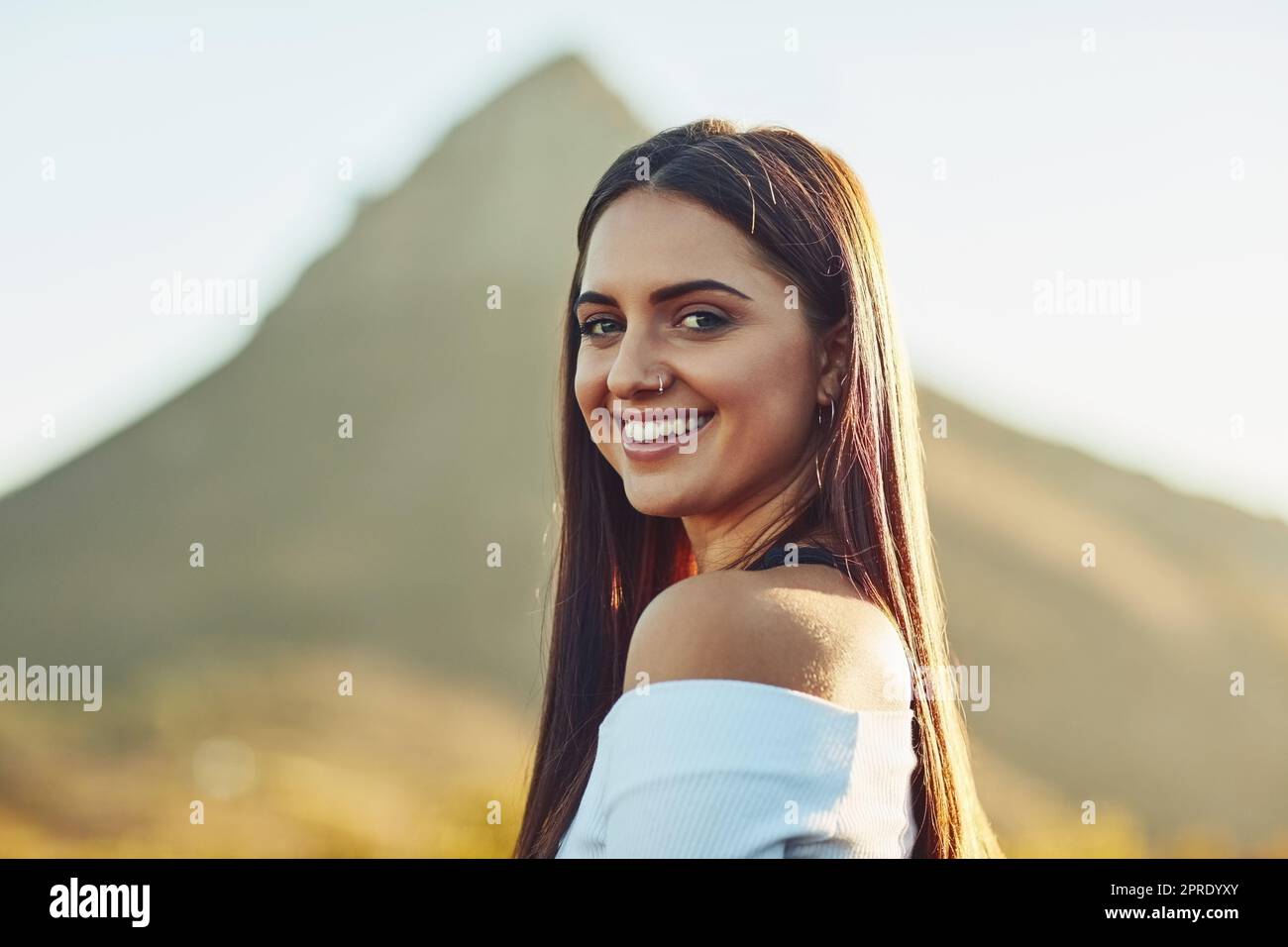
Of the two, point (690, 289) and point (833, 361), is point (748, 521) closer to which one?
point (833, 361)

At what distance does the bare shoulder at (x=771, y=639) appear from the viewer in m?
1.72

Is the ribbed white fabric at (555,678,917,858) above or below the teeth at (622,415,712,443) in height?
below

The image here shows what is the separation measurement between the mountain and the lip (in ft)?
60.9

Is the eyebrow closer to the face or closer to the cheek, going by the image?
the face

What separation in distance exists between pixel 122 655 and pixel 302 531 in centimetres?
467

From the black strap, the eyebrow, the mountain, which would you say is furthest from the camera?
the mountain

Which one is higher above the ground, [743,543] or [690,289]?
[690,289]

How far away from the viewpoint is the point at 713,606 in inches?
69.1

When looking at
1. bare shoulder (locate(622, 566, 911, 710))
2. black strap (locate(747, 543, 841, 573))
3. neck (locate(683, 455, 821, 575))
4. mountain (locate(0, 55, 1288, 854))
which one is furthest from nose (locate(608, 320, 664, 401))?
mountain (locate(0, 55, 1288, 854))

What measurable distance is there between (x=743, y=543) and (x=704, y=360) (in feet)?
1.20

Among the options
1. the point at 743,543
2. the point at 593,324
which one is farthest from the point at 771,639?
the point at 593,324

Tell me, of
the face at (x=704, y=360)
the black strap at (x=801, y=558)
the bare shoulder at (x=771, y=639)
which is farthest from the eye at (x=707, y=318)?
the bare shoulder at (x=771, y=639)

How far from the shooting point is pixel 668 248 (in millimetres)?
2211

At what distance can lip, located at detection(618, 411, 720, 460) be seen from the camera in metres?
2.23
